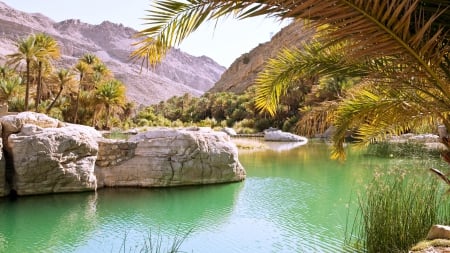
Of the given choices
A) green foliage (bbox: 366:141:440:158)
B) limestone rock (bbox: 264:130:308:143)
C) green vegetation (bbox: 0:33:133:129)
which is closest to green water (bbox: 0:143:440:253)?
green foliage (bbox: 366:141:440:158)

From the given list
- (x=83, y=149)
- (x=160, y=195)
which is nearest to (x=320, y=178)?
(x=160, y=195)

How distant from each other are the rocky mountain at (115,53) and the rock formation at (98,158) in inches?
2966

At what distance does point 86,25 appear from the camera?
156875 mm

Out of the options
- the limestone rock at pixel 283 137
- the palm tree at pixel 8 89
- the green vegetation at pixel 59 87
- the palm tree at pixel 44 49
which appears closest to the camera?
the palm tree at pixel 44 49

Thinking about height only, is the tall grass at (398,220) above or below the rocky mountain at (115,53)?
below

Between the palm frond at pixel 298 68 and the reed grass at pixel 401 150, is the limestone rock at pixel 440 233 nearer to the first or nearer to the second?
the palm frond at pixel 298 68

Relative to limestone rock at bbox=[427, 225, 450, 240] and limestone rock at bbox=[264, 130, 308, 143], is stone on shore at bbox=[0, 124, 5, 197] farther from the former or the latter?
limestone rock at bbox=[264, 130, 308, 143]

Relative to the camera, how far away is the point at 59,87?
26297mm

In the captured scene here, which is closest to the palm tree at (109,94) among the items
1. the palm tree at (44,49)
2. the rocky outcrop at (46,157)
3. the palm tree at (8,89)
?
the palm tree at (8,89)

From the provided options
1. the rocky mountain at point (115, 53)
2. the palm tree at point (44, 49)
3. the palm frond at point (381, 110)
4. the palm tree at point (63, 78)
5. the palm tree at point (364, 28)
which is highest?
the rocky mountain at point (115, 53)

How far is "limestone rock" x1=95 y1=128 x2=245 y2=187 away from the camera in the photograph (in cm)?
938

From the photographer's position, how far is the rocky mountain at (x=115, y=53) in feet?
309

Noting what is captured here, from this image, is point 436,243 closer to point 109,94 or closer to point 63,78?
point 63,78

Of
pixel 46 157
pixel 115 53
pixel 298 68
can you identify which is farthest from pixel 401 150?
pixel 115 53
